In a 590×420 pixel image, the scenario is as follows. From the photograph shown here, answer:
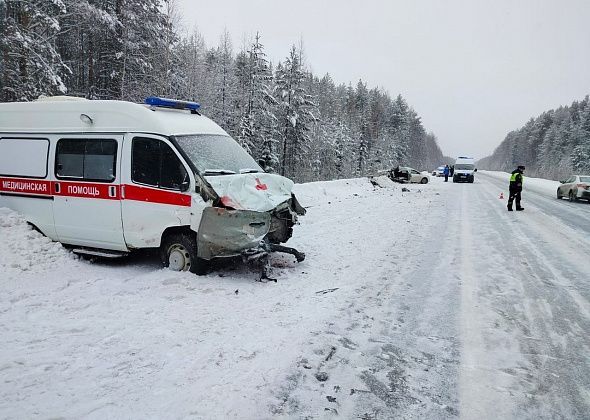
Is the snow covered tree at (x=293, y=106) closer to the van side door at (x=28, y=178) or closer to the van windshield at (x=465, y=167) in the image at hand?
the van windshield at (x=465, y=167)

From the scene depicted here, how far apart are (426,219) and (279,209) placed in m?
8.56

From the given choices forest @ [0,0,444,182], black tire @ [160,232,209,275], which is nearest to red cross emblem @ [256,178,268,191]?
black tire @ [160,232,209,275]

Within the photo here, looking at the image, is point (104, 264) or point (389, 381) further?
point (104, 264)

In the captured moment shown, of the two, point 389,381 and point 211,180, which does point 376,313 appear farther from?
point 211,180

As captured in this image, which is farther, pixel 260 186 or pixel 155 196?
pixel 260 186

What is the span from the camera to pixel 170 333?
4.20 meters

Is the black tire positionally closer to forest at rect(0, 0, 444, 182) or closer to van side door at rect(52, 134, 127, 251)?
van side door at rect(52, 134, 127, 251)

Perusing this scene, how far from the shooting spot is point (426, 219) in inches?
525

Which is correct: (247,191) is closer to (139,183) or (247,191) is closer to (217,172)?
(217,172)

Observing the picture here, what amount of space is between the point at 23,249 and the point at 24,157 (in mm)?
1845

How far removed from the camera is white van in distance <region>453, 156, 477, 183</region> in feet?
122

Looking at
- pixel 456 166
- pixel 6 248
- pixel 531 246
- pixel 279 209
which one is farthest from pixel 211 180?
pixel 456 166

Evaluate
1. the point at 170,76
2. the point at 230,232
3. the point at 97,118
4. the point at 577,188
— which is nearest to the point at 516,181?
the point at 577,188

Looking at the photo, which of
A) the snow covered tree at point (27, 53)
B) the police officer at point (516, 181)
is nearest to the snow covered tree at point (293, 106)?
the snow covered tree at point (27, 53)
